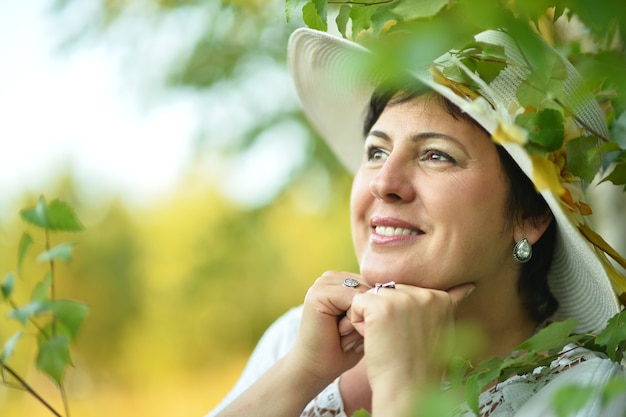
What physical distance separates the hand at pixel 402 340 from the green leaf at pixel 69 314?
0.58 m

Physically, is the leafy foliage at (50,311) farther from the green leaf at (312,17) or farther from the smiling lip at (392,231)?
the smiling lip at (392,231)

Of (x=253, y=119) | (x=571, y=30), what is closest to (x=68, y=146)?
(x=253, y=119)

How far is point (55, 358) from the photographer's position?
131 centimetres

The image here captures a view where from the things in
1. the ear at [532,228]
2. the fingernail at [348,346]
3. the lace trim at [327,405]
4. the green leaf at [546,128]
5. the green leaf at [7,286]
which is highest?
the green leaf at [546,128]

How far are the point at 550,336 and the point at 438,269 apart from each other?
0.45 meters

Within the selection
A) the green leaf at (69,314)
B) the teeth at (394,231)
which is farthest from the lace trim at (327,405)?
the green leaf at (69,314)

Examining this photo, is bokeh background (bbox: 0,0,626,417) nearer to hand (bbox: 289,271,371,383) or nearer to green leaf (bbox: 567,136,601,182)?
hand (bbox: 289,271,371,383)

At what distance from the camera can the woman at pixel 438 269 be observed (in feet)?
5.17

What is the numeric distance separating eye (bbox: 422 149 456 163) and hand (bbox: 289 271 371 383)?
13.2 inches

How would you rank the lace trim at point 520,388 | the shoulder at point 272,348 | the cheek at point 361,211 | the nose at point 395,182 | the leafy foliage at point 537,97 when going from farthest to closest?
the shoulder at point 272,348 < the cheek at point 361,211 < the nose at point 395,182 < the lace trim at point 520,388 < the leafy foliage at point 537,97

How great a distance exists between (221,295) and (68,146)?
306 cm

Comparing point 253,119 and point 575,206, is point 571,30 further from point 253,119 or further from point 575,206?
point 253,119

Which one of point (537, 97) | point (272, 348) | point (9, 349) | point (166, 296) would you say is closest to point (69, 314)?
point (9, 349)

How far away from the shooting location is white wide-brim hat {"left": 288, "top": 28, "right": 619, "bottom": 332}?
61.4 inches
